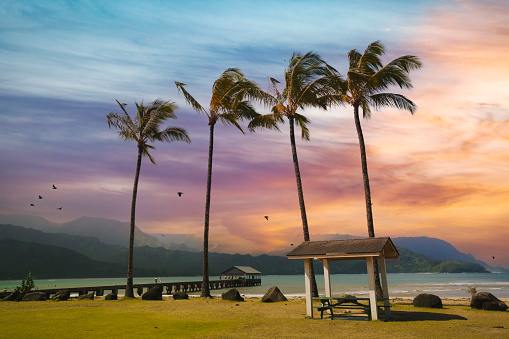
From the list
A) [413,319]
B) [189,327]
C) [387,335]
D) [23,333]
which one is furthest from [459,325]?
[23,333]

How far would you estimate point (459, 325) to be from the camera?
45.6 feet

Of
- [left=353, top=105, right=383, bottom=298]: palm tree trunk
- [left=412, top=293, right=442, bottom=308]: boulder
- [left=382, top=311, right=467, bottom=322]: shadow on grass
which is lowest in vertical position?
[left=382, top=311, right=467, bottom=322]: shadow on grass

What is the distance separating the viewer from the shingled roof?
1542 centimetres

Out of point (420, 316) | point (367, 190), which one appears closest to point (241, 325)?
point (420, 316)

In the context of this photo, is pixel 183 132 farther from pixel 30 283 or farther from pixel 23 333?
pixel 23 333

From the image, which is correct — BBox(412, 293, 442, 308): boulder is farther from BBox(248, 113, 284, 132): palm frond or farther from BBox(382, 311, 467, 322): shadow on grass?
BBox(248, 113, 284, 132): palm frond

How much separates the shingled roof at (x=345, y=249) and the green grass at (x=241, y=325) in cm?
262

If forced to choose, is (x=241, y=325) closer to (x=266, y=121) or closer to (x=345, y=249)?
(x=345, y=249)

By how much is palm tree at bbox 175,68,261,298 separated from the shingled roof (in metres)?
12.0

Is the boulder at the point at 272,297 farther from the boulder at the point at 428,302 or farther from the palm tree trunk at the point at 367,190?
the boulder at the point at 428,302

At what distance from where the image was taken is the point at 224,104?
2877cm

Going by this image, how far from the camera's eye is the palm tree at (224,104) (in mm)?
27891

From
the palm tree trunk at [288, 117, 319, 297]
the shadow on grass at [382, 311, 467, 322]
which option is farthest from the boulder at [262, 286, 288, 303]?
the shadow on grass at [382, 311, 467, 322]

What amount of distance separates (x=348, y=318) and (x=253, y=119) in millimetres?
17065
